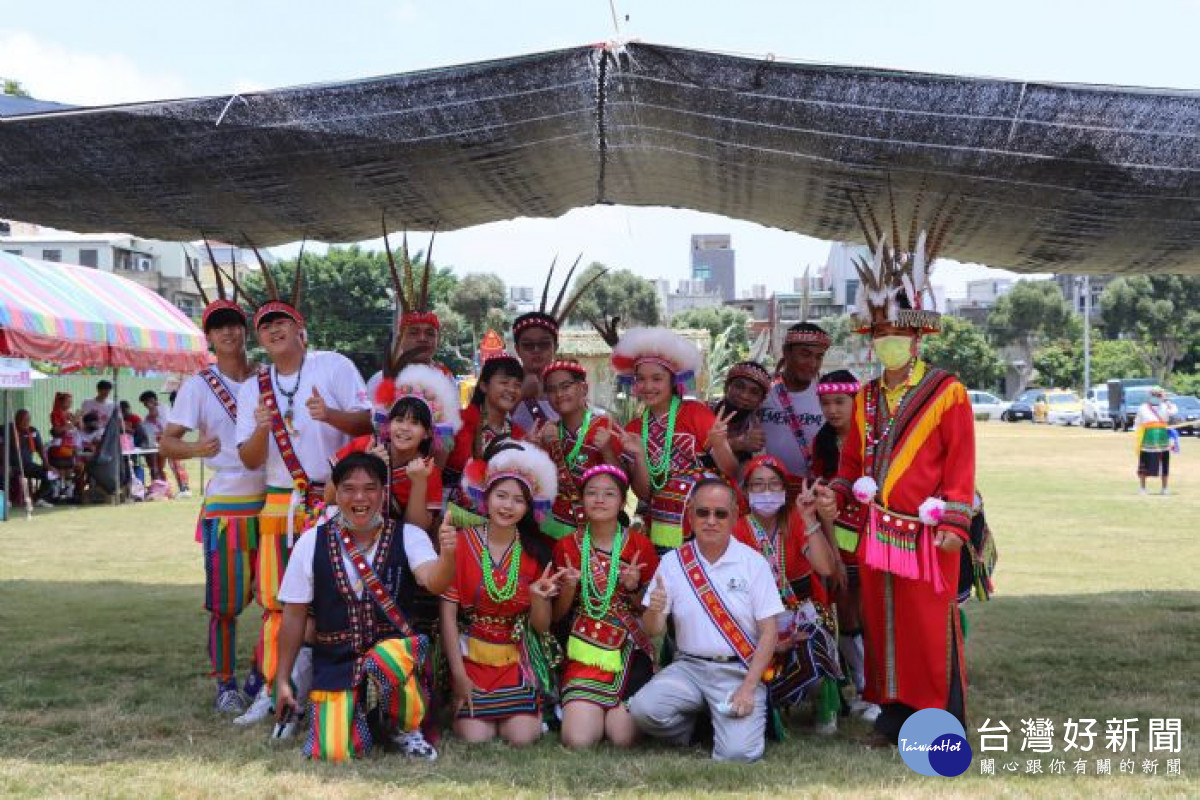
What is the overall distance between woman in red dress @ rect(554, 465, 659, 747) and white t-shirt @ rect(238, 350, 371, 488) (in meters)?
1.08

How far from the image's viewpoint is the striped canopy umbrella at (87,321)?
12403 mm

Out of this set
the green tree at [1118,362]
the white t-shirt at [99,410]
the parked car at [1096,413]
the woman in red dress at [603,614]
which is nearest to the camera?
the woman in red dress at [603,614]

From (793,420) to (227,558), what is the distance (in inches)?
102

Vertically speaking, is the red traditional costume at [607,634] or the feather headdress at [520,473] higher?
the feather headdress at [520,473]

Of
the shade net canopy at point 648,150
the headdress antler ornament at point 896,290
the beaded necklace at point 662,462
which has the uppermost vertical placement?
the shade net canopy at point 648,150

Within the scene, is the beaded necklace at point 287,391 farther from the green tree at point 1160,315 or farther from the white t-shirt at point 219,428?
the green tree at point 1160,315

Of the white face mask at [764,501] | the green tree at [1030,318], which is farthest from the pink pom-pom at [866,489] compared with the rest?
the green tree at [1030,318]

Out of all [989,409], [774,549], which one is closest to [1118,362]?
[989,409]

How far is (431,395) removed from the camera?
15.3 feet

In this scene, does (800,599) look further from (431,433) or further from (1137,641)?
(1137,641)

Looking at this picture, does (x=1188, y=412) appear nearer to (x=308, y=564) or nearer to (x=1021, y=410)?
(x=1021, y=410)

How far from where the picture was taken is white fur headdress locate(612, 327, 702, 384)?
15.8 ft

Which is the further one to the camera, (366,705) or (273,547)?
(273,547)

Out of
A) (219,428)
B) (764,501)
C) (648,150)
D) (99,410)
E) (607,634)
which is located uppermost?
(648,150)
